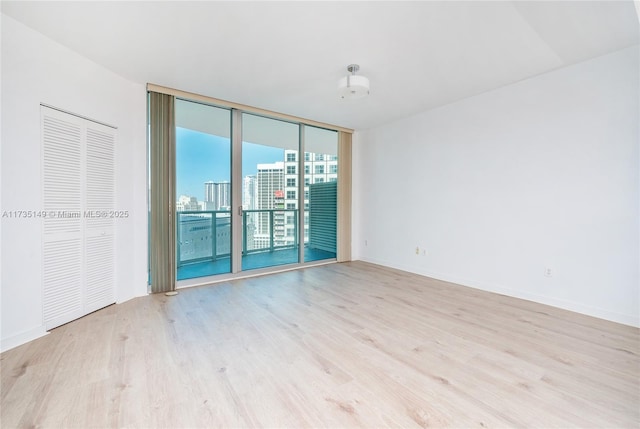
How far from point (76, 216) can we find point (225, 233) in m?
1.89

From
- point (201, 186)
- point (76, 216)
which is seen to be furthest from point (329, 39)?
point (76, 216)

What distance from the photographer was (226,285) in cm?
394

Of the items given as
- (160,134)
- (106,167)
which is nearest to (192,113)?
(160,134)

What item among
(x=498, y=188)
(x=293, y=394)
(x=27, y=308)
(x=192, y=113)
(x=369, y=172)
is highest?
(x=192, y=113)

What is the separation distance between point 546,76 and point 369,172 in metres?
2.96

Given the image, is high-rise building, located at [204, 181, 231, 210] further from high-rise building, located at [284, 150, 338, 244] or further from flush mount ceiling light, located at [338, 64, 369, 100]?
flush mount ceiling light, located at [338, 64, 369, 100]

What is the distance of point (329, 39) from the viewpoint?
8.20 feet

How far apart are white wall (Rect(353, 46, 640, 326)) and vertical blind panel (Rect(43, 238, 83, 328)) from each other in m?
4.41

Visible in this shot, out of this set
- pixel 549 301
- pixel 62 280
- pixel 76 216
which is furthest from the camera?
pixel 549 301

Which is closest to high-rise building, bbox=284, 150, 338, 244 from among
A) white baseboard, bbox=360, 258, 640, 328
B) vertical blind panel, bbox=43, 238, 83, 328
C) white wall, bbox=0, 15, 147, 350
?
white baseboard, bbox=360, 258, 640, 328

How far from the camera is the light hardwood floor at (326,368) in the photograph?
1.52 meters

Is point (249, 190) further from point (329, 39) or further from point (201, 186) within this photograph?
point (329, 39)

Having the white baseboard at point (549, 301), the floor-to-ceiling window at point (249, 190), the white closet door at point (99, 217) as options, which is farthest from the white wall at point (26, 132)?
the white baseboard at point (549, 301)

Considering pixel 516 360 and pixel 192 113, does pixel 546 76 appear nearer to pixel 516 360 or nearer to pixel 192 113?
pixel 516 360
